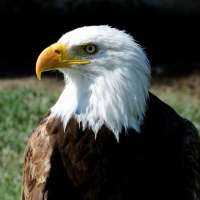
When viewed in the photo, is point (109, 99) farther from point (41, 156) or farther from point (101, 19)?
point (101, 19)

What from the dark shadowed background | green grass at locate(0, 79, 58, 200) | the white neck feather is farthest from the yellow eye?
the dark shadowed background

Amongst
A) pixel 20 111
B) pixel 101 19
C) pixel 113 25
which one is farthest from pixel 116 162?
pixel 101 19

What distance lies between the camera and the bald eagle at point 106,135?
16.7 feet

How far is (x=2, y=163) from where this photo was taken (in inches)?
305

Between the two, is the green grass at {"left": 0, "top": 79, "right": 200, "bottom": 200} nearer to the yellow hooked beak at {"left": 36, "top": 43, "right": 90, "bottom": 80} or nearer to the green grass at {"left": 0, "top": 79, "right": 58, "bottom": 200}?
the green grass at {"left": 0, "top": 79, "right": 58, "bottom": 200}

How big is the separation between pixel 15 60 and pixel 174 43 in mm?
2417

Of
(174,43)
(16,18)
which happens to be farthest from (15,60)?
(174,43)

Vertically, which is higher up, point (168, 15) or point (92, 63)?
point (92, 63)

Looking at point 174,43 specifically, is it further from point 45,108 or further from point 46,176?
point 46,176

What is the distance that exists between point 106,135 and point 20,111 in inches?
152

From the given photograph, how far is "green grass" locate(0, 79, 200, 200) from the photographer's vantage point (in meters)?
7.49

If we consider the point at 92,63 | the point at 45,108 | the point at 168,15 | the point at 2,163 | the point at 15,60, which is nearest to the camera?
the point at 92,63

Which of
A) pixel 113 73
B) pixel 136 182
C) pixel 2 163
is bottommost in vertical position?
pixel 2 163

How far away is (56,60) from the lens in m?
5.07
